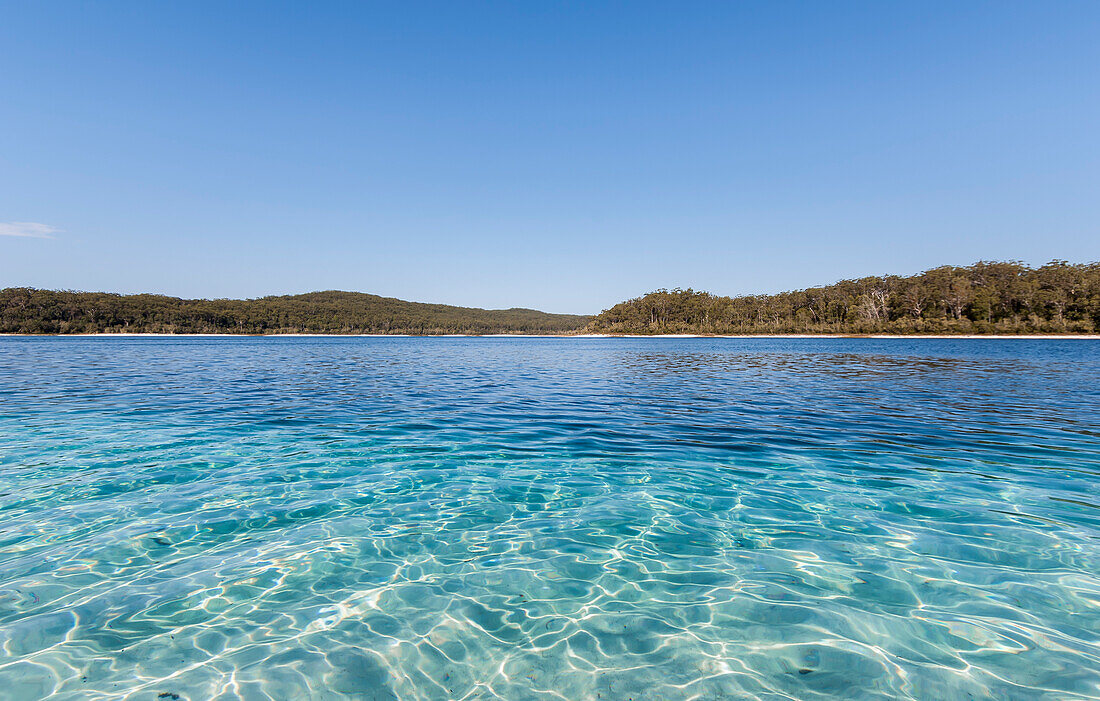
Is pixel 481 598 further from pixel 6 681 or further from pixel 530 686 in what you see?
pixel 6 681

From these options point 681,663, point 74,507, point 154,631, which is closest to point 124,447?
point 74,507

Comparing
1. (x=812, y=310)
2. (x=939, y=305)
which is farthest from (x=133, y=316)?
(x=939, y=305)

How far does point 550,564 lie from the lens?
5.07 metres

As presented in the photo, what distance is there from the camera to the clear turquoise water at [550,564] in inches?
135

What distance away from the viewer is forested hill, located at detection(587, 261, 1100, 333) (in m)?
104

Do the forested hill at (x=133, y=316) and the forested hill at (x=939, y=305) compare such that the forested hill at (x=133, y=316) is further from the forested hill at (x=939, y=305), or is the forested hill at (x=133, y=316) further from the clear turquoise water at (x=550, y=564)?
the clear turquoise water at (x=550, y=564)

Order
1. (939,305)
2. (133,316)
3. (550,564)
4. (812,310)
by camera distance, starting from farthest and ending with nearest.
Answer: (133,316)
(812,310)
(939,305)
(550,564)

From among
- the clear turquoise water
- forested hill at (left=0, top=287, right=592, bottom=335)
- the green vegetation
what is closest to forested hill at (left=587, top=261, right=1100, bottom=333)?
the green vegetation

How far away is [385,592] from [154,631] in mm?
1758

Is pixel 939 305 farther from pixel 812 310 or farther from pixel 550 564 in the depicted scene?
pixel 550 564

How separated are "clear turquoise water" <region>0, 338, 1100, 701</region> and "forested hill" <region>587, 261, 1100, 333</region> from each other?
132 metres

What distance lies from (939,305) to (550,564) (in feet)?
507

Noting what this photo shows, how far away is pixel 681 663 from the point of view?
353cm

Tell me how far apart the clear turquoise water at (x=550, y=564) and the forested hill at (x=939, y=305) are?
13176 cm
